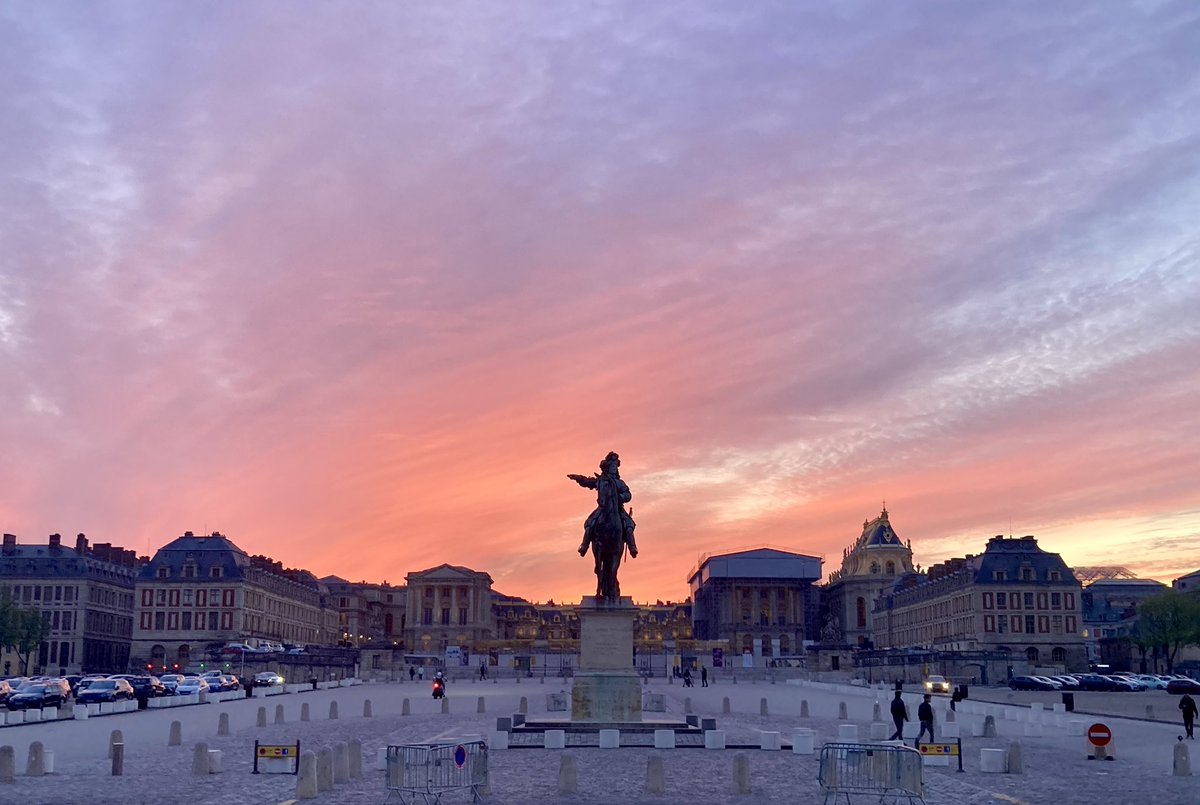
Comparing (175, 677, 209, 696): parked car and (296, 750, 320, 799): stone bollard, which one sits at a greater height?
(175, 677, 209, 696): parked car

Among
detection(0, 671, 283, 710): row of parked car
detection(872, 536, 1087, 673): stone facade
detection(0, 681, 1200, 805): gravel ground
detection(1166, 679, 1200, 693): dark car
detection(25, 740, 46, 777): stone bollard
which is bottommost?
detection(0, 681, 1200, 805): gravel ground

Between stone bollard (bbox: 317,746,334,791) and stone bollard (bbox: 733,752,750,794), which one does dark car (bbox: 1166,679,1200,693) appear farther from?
stone bollard (bbox: 317,746,334,791)

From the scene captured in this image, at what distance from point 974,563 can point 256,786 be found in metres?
139

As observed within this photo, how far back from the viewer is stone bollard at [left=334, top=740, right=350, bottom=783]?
95.9ft

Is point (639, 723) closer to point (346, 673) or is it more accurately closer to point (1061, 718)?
point (1061, 718)

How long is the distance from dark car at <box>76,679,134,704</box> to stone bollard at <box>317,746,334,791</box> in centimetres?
4718

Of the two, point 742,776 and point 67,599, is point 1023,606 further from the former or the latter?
point 742,776

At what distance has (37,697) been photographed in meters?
65.7

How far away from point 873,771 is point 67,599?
142828 millimetres

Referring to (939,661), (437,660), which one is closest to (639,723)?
(939,661)

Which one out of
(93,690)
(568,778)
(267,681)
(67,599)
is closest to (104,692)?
(93,690)

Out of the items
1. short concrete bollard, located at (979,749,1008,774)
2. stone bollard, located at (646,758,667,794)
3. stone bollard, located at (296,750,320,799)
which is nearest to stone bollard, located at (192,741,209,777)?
stone bollard, located at (296,750,320,799)

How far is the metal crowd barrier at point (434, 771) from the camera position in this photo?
963 inches

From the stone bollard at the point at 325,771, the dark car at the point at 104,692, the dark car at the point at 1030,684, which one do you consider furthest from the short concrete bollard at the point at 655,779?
the dark car at the point at 1030,684
